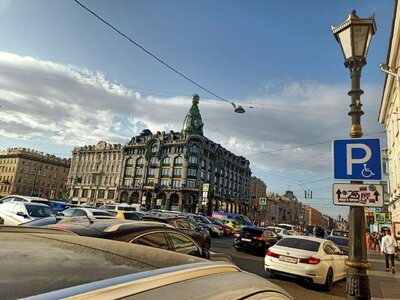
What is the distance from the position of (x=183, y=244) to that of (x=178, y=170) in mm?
74552

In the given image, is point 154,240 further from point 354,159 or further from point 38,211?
point 38,211

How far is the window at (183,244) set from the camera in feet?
19.9

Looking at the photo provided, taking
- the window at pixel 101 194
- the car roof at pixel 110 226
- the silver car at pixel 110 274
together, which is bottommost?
the car roof at pixel 110 226

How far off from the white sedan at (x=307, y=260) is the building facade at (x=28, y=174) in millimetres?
96540

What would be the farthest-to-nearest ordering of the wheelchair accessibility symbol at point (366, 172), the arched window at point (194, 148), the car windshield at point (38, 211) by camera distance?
the arched window at point (194, 148) < the car windshield at point (38, 211) < the wheelchair accessibility symbol at point (366, 172)

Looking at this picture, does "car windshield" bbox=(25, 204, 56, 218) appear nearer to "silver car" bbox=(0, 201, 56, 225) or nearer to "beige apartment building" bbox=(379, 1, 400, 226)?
"silver car" bbox=(0, 201, 56, 225)

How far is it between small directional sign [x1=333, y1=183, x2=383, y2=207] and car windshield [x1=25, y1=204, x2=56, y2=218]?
12.6 meters

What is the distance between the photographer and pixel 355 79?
5203 millimetres

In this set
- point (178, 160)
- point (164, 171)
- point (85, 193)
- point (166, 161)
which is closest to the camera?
point (178, 160)

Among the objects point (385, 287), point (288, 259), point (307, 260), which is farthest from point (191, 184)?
point (307, 260)

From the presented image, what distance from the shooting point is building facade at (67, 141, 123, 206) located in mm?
90375

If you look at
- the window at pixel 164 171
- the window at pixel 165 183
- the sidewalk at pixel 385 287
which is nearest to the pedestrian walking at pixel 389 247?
the sidewalk at pixel 385 287

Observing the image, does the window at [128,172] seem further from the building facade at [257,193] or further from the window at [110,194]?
the building facade at [257,193]

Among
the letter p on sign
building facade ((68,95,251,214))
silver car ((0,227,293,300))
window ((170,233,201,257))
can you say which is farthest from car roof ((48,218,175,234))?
building facade ((68,95,251,214))
